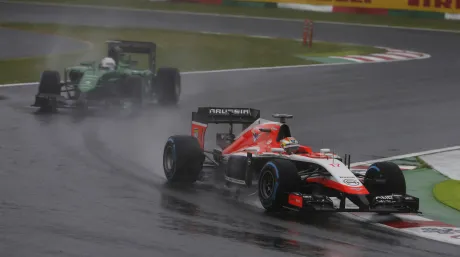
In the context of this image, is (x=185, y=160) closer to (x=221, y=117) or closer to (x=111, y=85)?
(x=221, y=117)

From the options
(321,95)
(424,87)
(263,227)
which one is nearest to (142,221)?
(263,227)

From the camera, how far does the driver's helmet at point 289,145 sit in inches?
638

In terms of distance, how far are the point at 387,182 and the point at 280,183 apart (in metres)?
1.73

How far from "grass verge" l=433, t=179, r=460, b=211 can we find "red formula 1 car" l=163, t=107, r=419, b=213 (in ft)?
3.65

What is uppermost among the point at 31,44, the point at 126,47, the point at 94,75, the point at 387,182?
the point at 126,47

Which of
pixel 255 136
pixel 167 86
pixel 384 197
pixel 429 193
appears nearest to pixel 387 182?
pixel 384 197

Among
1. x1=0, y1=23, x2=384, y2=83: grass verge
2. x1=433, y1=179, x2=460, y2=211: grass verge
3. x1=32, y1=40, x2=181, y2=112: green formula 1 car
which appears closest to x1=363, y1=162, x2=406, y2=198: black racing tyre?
x1=433, y1=179, x2=460, y2=211: grass verge

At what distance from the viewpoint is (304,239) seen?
13.6 metres

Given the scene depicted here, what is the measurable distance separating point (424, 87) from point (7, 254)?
20.9m

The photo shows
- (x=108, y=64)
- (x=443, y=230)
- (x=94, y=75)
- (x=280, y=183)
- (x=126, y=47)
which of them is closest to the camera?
(x=443, y=230)

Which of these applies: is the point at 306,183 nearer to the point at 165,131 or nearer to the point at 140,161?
the point at 140,161

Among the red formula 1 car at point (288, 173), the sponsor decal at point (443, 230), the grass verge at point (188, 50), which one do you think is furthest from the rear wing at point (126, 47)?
the sponsor decal at point (443, 230)

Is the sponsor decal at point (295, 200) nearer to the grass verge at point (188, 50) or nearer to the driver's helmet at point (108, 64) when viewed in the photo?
the driver's helmet at point (108, 64)

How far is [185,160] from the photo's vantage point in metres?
16.9
